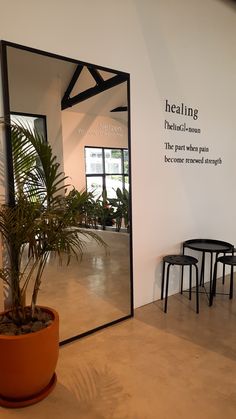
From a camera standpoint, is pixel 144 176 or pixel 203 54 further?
pixel 203 54

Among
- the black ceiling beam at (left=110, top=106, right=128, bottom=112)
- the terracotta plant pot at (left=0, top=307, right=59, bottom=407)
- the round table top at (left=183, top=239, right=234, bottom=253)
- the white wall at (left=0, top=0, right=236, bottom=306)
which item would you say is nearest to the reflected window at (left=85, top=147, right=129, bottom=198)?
the white wall at (left=0, top=0, right=236, bottom=306)

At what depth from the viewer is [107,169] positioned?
9.55ft

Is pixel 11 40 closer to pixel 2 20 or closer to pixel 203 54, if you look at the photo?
pixel 2 20

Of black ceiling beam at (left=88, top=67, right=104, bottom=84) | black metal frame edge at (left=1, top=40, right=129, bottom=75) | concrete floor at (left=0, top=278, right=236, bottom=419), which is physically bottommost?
concrete floor at (left=0, top=278, right=236, bottom=419)

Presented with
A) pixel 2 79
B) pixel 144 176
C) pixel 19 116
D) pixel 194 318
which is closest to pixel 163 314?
pixel 194 318

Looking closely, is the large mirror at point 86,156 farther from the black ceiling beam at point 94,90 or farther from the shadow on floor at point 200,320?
the shadow on floor at point 200,320

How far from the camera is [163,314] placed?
312 centimetres

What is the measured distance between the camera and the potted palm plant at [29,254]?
1.82m

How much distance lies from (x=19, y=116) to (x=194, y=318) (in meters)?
2.37

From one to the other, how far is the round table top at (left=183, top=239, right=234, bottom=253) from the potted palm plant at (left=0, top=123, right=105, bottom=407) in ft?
5.54

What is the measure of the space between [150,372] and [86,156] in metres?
1.77

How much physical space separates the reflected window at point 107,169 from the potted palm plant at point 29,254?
0.52 metres

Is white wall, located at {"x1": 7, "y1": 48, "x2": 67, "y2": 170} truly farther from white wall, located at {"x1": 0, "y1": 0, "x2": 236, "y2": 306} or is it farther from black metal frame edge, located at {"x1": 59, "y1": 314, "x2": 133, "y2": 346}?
black metal frame edge, located at {"x1": 59, "y1": 314, "x2": 133, "y2": 346}

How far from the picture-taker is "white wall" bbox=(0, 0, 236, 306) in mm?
2486
